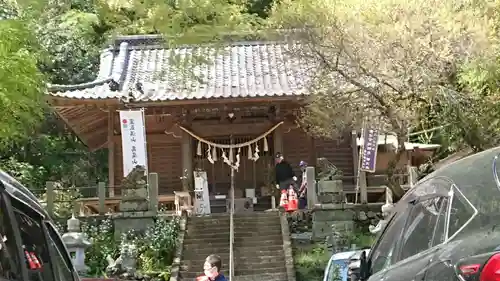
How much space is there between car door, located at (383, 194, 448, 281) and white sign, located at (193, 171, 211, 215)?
15.3 meters

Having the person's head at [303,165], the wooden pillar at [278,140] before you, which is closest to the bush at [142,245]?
the person's head at [303,165]

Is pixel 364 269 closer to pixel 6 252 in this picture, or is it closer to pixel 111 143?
pixel 6 252

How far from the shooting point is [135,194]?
16.7 metres

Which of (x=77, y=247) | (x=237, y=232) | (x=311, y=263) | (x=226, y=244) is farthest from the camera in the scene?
(x=237, y=232)

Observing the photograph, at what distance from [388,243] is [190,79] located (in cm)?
1200

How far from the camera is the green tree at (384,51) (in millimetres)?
12609

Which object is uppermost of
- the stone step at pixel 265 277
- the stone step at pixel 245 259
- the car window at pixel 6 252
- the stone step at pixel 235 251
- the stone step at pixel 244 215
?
the car window at pixel 6 252

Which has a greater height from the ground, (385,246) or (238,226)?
(385,246)

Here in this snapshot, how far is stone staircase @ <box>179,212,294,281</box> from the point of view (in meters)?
15.1

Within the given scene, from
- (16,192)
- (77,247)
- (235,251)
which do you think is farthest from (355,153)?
(16,192)

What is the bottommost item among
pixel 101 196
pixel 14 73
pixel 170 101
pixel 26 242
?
pixel 26 242

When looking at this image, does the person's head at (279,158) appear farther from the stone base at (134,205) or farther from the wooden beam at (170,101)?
the stone base at (134,205)

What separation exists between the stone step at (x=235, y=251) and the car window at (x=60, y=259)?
447 inches

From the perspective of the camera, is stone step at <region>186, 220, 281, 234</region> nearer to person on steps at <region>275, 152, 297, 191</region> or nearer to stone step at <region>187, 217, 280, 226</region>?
stone step at <region>187, 217, 280, 226</region>
